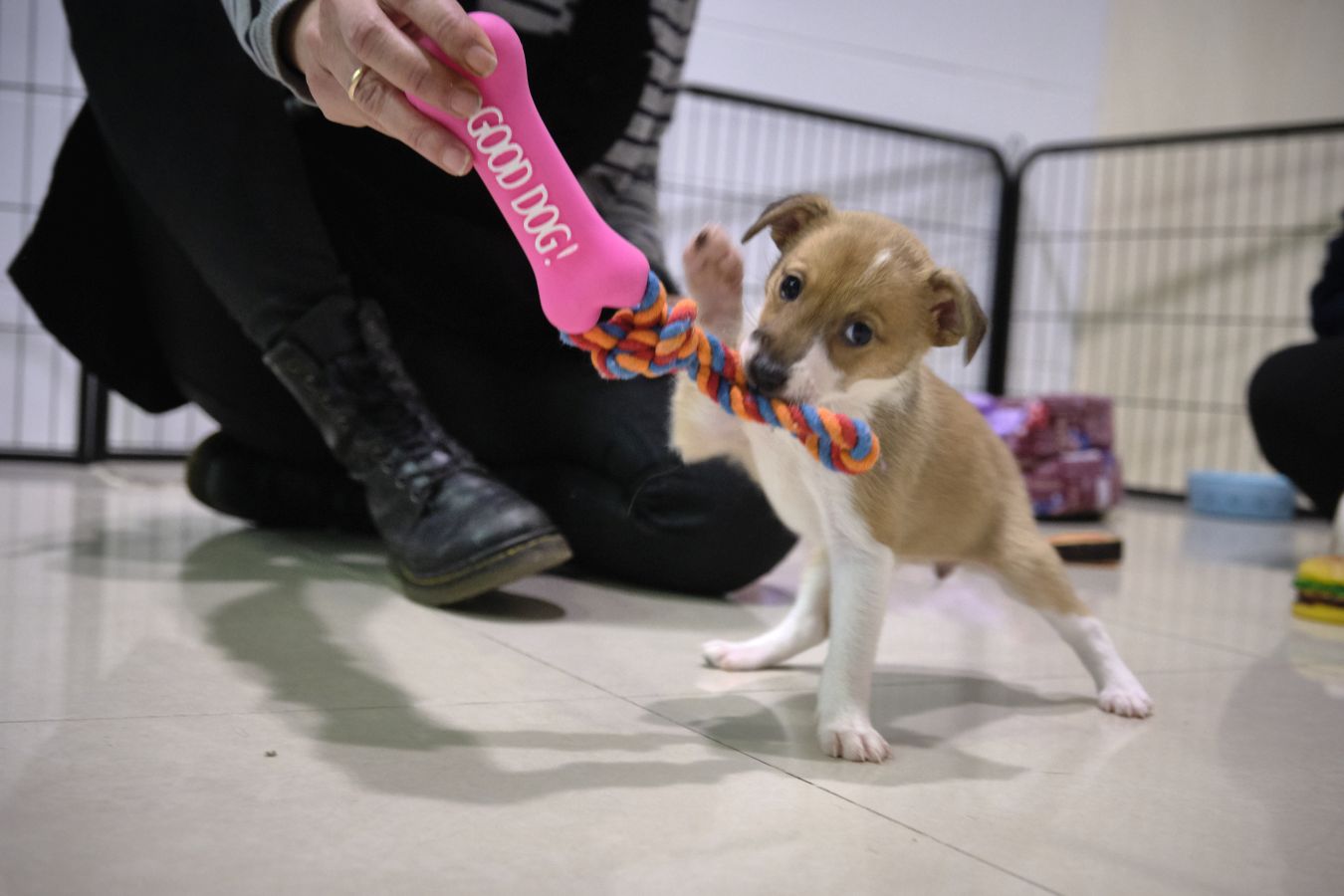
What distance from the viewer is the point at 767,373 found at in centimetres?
116

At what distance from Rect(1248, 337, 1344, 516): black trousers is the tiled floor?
0.95m

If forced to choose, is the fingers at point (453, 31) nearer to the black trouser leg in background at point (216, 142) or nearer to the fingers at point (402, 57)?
the fingers at point (402, 57)

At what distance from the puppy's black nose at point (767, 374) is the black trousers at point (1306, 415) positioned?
6.78ft

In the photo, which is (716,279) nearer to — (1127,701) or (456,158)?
(456,158)

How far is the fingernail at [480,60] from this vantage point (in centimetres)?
96

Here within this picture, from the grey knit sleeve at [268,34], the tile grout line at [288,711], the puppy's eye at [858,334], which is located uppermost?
the grey knit sleeve at [268,34]

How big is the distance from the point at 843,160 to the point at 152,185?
295 cm

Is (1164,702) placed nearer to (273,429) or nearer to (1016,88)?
(273,429)

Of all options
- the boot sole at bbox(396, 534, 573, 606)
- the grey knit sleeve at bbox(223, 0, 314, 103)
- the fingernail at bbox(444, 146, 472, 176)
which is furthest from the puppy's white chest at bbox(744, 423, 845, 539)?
the grey knit sleeve at bbox(223, 0, 314, 103)

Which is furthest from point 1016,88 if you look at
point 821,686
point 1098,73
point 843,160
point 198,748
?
point 198,748

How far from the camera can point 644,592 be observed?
6.44 feet

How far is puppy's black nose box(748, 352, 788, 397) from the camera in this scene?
1.16m

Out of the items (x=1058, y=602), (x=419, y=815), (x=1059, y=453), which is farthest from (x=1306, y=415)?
(x=419, y=815)

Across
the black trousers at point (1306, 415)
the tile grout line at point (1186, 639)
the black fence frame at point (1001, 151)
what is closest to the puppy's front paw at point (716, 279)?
the tile grout line at point (1186, 639)
